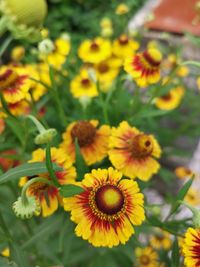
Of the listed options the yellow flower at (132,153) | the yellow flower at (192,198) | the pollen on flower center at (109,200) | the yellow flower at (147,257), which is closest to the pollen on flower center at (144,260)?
the yellow flower at (147,257)

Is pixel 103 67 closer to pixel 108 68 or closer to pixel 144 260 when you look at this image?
pixel 108 68

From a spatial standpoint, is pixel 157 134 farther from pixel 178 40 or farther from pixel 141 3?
pixel 141 3

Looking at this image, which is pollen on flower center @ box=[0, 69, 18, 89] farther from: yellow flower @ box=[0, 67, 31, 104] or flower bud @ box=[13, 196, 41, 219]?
flower bud @ box=[13, 196, 41, 219]

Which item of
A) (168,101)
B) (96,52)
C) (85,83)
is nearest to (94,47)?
(96,52)

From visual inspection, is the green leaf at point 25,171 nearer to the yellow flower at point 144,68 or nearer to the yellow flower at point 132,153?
the yellow flower at point 132,153

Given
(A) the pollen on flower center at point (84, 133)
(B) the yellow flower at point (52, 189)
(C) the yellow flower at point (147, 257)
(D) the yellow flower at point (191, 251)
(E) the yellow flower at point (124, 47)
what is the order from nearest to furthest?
(D) the yellow flower at point (191, 251) → (B) the yellow flower at point (52, 189) → (A) the pollen on flower center at point (84, 133) → (C) the yellow flower at point (147, 257) → (E) the yellow flower at point (124, 47)

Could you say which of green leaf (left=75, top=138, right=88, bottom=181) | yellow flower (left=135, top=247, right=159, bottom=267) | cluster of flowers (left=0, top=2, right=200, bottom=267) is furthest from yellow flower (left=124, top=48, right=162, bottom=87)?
yellow flower (left=135, top=247, right=159, bottom=267)

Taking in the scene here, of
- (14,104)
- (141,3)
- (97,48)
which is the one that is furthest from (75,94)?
(141,3)

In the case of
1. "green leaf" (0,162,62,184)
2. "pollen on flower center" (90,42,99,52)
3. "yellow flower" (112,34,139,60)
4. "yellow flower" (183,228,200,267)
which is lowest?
"yellow flower" (183,228,200,267)
